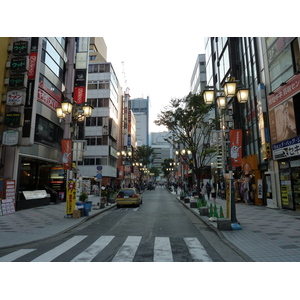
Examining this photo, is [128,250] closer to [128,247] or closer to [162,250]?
[128,247]

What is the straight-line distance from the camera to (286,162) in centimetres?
1688

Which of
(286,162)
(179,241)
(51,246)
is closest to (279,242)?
(179,241)

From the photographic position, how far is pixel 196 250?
7125mm

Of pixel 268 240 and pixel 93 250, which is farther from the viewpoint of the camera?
pixel 268 240

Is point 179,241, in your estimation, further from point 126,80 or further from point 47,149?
point 126,80

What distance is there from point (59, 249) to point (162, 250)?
3.18 metres

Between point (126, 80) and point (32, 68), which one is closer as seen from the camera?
point (32, 68)

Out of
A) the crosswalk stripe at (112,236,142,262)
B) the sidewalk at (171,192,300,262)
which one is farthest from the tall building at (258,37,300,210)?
the crosswalk stripe at (112,236,142,262)

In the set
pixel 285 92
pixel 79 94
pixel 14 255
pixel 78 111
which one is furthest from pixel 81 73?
pixel 14 255

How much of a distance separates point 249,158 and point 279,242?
54.3 feet

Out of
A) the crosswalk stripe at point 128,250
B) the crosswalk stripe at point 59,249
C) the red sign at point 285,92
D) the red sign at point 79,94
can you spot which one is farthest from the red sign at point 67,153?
the red sign at point 285,92

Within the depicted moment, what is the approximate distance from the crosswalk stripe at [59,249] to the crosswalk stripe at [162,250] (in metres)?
2.76

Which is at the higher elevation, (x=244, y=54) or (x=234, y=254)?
(x=244, y=54)

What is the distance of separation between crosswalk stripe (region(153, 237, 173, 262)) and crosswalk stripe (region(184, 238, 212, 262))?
0.65 m
